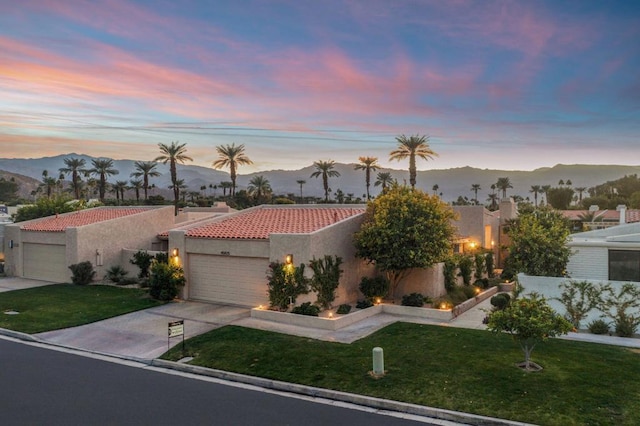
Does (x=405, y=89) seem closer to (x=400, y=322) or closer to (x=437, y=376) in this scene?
(x=400, y=322)

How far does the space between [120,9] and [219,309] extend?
14323mm

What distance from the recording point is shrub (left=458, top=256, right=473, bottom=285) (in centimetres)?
2572

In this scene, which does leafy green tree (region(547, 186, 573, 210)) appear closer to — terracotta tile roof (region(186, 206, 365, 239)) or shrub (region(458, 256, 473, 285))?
shrub (region(458, 256, 473, 285))

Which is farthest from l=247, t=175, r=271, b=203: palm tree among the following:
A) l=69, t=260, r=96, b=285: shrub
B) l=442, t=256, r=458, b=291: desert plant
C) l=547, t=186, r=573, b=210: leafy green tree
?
l=547, t=186, r=573, b=210: leafy green tree

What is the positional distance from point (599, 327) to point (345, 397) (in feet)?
35.0

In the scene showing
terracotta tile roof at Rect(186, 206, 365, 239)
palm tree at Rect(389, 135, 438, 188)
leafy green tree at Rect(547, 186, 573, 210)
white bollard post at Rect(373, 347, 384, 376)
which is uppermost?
palm tree at Rect(389, 135, 438, 188)

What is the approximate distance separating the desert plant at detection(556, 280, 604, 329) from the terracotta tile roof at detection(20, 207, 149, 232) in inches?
1009

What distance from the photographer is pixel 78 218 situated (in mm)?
31000

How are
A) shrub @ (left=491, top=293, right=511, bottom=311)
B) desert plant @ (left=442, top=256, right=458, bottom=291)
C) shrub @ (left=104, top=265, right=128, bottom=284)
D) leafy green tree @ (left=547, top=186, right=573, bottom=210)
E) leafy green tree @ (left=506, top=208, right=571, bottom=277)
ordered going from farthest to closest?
leafy green tree @ (left=547, top=186, right=573, bottom=210) → shrub @ (left=104, top=265, right=128, bottom=284) → desert plant @ (left=442, top=256, right=458, bottom=291) → shrub @ (left=491, top=293, right=511, bottom=311) → leafy green tree @ (left=506, top=208, right=571, bottom=277)

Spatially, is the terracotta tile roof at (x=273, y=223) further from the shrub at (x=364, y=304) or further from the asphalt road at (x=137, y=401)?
the asphalt road at (x=137, y=401)

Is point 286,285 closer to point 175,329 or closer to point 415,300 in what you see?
point 175,329

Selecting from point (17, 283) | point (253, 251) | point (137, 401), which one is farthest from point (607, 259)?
point (17, 283)

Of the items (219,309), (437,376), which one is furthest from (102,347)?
(437,376)

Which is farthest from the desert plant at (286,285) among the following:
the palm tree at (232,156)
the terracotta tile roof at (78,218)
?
the palm tree at (232,156)
